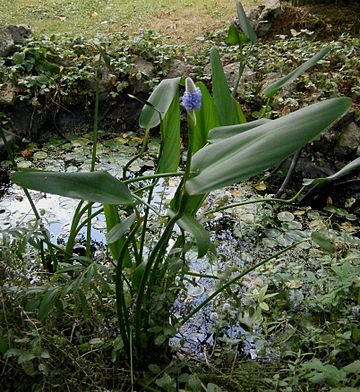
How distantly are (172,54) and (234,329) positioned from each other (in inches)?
76.4

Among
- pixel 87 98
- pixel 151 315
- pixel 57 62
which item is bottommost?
pixel 151 315

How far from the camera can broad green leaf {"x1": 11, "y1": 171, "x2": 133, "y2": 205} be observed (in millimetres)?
824

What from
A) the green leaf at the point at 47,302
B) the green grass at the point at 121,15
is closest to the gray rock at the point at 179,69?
the green grass at the point at 121,15

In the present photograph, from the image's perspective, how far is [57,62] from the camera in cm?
302

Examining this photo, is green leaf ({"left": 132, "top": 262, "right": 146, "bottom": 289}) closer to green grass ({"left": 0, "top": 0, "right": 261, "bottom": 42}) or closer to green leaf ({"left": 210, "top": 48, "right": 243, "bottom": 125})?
green leaf ({"left": 210, "top": 48, "right": 243, "bottom": 125})

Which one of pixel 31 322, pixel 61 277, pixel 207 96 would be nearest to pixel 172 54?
pixel 207 96

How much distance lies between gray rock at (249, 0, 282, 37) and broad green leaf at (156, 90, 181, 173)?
2.27m

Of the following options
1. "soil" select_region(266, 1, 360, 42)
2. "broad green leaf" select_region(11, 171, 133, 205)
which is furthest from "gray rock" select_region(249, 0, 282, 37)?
"broad green leaf" select_region(11, 171, 133, 205)

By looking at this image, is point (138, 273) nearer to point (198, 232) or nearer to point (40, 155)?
point (198, 232)

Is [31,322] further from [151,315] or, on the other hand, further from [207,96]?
[207,96]

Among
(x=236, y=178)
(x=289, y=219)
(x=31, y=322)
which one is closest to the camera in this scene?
(x=236, y=178)

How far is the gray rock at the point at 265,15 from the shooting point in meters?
3.43

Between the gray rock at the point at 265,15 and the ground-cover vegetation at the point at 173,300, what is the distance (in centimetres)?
202

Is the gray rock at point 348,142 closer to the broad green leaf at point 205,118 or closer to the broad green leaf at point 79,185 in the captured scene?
the broad green leaf at point 205,118
